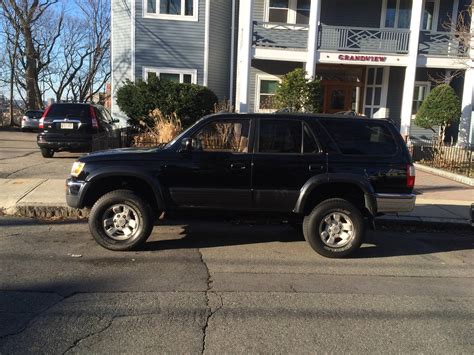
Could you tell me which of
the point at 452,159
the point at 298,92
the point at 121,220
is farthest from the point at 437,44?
the point at 121,220

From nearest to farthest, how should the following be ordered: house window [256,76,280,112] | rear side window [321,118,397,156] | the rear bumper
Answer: rear side window [321,118,397,156]
the rear bumper
house window [256,76,280,112]

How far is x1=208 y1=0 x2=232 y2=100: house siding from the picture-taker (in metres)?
19.7

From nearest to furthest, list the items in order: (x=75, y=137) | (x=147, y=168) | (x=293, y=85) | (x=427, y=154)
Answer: (x=147, y=168) < (x=75, y=137) < (x=293, y=85) < (x=427, y=154)

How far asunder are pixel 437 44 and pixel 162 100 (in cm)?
1097

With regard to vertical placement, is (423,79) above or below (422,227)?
above

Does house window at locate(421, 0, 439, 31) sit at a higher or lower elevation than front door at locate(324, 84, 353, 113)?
higher

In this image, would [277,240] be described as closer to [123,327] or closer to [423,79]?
[123,327]

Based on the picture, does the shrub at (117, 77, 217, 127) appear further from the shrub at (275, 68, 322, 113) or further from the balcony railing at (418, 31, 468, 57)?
the balcony railing at (418, 31, 468, 57)

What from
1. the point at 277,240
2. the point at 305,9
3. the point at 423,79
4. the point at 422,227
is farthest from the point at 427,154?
the point at 277,240

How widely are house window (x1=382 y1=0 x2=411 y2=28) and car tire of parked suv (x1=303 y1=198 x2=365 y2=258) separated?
15.6 meters

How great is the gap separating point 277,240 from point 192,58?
1413 cm

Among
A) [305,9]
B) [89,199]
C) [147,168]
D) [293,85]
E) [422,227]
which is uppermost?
[305,9]

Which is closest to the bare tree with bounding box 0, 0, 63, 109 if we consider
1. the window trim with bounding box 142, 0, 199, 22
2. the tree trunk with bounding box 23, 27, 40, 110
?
the tree trunk with bounding box 23, 27, 40, 110

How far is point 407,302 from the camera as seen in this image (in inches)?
183
